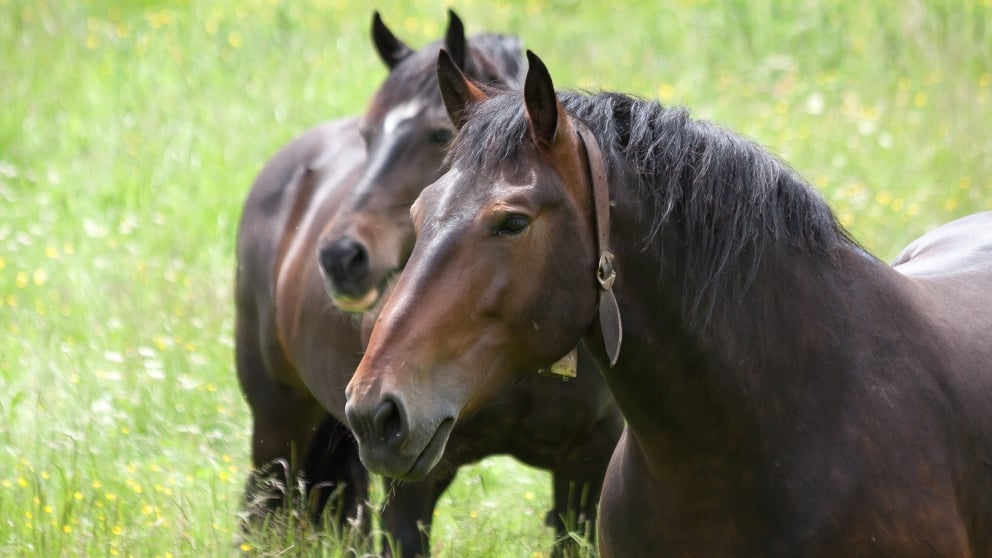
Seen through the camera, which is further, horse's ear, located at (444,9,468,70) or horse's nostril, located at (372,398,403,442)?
horse's ear, located at (444,9,468,70)

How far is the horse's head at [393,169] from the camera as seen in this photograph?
4617mm

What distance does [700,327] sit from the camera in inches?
109

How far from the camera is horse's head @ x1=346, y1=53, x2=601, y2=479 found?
2.46 meters

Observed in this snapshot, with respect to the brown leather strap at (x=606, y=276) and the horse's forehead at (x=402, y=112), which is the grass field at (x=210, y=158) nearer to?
the horse's forehead at (x=402, y=112)

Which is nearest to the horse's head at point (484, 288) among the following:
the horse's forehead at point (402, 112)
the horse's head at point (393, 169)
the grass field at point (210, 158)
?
the horse's head at point (393, 169)

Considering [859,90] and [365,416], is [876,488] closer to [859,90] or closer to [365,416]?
[365,416]

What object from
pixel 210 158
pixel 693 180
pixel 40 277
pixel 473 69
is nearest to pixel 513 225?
pixel 693 180

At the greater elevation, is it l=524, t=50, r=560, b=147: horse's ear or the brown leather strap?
l=524, t=50, r=560, b=147: horse's ear

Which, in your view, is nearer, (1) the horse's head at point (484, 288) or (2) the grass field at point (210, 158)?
(1) the horse's head at point (484, 288)

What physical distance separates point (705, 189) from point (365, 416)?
914mm

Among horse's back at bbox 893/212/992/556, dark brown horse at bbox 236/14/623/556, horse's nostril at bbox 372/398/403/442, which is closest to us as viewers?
horse's nostril at bbox 372/398/403/442

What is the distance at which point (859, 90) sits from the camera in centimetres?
1139

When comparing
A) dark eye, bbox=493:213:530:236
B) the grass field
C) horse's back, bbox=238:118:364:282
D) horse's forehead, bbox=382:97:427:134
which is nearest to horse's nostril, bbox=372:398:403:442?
dark eye, bbox=493:213:530:236

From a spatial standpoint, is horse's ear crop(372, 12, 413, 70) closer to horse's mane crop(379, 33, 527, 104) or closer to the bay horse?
horse's mane crop(379, 33, 527, 104)
